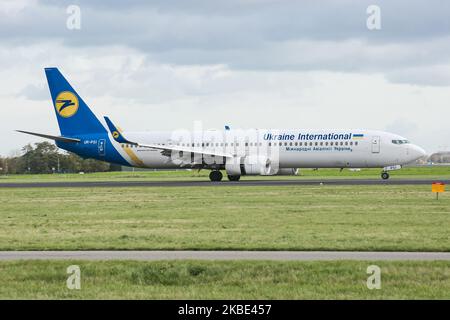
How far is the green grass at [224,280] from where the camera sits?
45.5ft

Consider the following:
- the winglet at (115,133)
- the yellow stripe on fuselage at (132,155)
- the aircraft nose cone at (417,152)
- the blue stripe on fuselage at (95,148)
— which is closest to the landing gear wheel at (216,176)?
the yellow stripe on fuselage at (132,155)

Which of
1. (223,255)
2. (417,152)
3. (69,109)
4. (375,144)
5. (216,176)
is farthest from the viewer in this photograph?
(69,109)

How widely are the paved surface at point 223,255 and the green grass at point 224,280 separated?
2.93 ft

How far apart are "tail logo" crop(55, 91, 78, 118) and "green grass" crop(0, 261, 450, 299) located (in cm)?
4957

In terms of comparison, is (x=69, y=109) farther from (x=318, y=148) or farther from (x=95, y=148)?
(x=318, y=148)

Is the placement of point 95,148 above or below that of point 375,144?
below

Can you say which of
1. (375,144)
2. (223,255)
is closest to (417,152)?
(375,144)

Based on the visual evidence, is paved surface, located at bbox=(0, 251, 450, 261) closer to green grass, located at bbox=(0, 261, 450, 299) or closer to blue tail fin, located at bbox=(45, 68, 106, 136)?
green grass, located at bbox=(0, 261, 450, 299)

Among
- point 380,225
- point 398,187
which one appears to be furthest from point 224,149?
point 380,225
